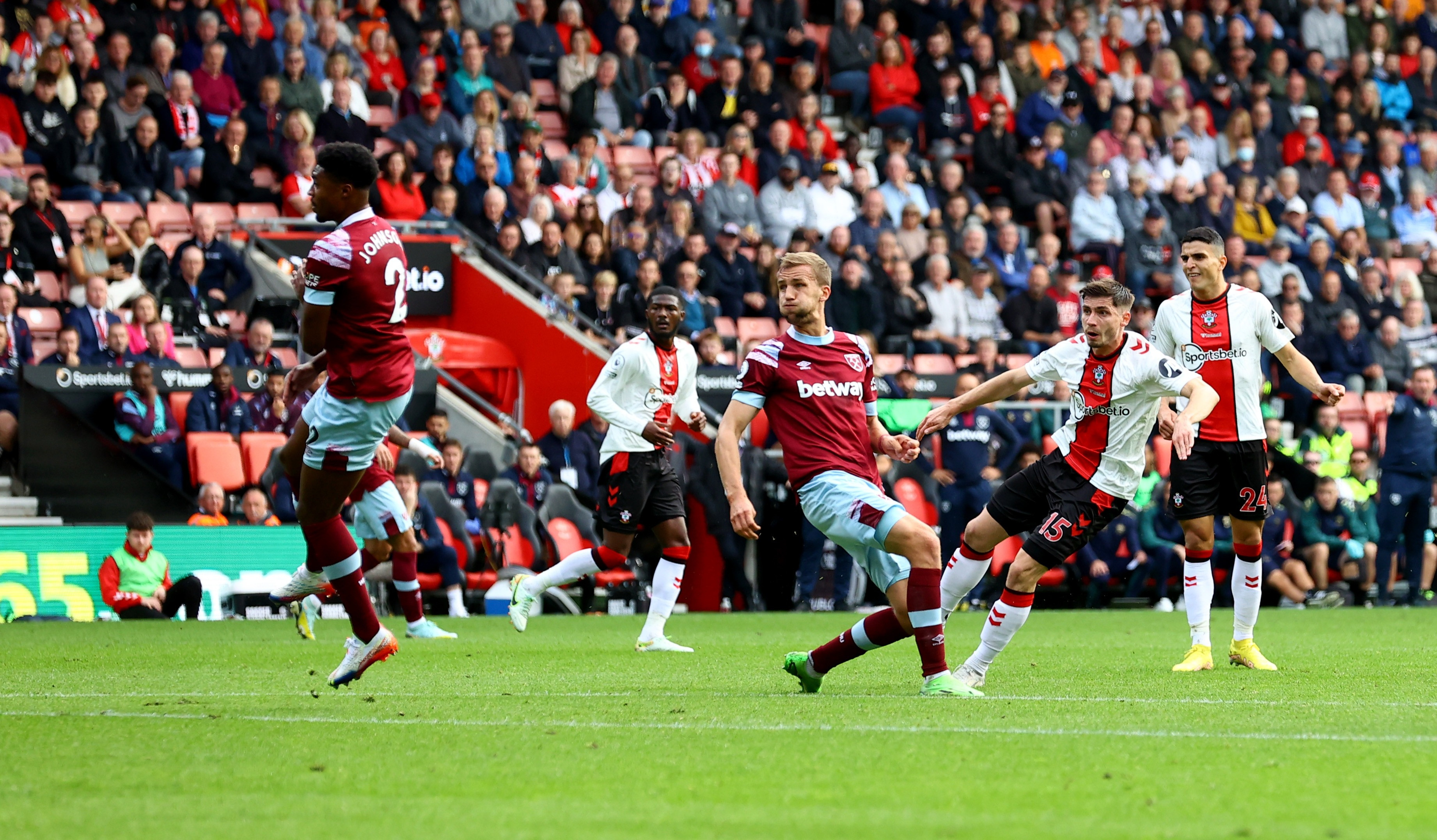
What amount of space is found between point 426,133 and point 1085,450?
1368 centimetres

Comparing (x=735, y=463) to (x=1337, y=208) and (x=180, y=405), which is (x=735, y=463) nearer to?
(x=180, y=405)

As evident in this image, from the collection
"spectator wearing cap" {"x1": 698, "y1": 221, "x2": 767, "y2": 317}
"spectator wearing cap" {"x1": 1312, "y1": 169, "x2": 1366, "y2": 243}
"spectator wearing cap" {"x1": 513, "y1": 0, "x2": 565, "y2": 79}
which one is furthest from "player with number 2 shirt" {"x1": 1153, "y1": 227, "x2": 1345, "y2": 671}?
"spectator wearing cap" {"x1": 1312, "y1": 169, "x2": 1366, "y2": 243}

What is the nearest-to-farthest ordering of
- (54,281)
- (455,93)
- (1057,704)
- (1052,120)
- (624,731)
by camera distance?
1. (624,731)
2. (1057,704)
3. (54,281)
4. (455,93)
5. (1052,120)

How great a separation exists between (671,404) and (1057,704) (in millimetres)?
4888

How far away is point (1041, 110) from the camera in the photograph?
2542cm

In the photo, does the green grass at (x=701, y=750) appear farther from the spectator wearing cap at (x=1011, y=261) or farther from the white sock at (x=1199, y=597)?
the spectator wearing cap at (x=1011, y=261)

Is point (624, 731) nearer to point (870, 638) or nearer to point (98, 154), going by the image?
point (870, 638)

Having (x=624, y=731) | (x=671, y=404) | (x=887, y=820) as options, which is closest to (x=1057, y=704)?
(x=624, y=731)

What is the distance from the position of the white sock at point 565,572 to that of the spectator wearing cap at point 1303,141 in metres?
17.8

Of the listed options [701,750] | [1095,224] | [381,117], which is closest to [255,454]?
[381,117]

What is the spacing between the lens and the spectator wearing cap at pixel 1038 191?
24.3 meters

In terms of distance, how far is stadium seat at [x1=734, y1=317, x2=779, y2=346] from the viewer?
20.5 m

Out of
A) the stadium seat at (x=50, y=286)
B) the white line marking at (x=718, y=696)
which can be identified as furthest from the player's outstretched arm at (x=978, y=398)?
the stadium seat at (x=50, y=286)

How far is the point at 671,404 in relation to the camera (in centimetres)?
1202
